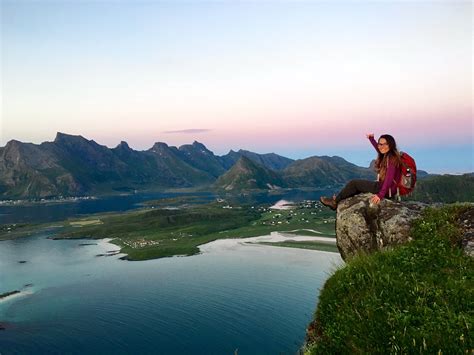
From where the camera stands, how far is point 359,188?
19.3 meters

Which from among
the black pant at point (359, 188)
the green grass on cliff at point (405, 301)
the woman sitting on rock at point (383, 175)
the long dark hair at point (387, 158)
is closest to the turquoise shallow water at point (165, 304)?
the black pant at point (359, 188)

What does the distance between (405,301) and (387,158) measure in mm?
9385

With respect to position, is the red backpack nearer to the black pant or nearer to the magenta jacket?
the magenta jacket

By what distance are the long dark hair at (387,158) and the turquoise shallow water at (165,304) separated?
47.5 metres

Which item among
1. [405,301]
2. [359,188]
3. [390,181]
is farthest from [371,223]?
[405,301]

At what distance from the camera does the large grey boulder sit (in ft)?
51.1

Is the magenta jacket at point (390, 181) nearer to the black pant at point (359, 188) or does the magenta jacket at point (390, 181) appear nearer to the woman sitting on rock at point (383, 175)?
the woman sitting on rock at point (383, 175)

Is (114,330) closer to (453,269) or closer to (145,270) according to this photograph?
(145,270)

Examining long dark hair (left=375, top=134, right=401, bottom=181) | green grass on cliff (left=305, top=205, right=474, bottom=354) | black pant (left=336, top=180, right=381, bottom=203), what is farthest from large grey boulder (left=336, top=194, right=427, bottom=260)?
long dark hair (left=375, top=134, right=401, bottom=181)

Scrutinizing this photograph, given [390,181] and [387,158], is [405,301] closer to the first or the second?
[390,181]

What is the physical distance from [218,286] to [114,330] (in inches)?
1519

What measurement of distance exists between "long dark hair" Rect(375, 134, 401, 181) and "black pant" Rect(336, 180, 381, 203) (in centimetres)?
59

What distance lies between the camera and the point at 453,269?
11766 mm

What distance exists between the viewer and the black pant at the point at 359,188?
61.7ft
